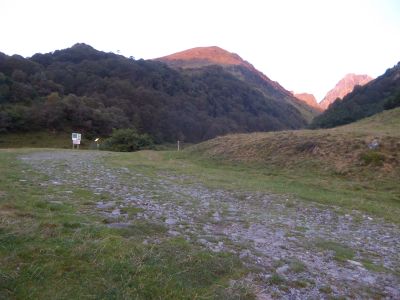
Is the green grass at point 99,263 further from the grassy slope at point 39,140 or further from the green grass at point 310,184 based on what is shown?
the grassy slope at point 39,140

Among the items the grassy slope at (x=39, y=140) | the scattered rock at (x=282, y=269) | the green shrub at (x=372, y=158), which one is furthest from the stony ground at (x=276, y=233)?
the grassy slope at (x=39, y=140)

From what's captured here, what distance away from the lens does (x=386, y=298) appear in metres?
5.80

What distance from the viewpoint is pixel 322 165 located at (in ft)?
68.3

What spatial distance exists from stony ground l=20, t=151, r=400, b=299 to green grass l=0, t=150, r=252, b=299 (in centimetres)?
48

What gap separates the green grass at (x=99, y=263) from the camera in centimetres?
486

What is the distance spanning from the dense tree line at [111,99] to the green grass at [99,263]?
87.2 metres

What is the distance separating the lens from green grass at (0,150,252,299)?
486 cm

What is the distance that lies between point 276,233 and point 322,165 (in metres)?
12.9

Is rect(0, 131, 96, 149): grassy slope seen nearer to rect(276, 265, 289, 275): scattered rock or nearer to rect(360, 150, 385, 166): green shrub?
rect(360, 150, 385, 166): green shrub

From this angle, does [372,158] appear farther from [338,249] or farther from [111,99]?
[111,99]

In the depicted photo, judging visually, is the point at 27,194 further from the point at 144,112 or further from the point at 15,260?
the point at 144,112

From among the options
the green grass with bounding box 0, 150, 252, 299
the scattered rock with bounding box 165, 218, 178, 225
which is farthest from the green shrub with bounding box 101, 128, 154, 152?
the green grass with bounding box 0, 150, 252, 299

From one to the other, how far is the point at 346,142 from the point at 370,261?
53.3 feet

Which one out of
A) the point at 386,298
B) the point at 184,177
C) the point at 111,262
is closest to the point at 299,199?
the point at 184,177
